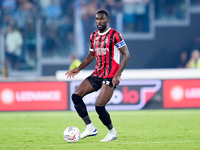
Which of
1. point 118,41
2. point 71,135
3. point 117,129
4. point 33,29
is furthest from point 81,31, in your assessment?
point 71,135

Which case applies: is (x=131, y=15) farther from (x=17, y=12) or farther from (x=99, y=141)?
(x=99, y=141)

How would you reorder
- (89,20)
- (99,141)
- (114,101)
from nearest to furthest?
1. (99,141)
2. (114,101)
3. (89,20)

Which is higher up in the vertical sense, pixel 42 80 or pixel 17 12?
pixel 17 12

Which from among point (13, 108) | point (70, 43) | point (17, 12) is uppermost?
point (17, 12)

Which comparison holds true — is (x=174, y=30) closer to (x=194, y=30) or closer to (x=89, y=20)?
(x=194, y=30)

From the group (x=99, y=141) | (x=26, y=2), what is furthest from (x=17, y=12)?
(x=99, y=141)

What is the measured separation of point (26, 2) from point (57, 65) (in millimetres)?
2827

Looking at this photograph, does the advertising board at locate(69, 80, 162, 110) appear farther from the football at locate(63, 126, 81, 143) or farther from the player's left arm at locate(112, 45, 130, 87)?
the player's left arm at locate(112, 45, 130, 87)

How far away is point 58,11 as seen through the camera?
19.0m

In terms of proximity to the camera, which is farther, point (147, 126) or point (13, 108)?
point (13, 108)

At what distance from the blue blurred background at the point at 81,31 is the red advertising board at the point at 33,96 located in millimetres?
4223

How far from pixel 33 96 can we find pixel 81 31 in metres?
5.41

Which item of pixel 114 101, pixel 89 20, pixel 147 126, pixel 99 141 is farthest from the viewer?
pixel 89 20

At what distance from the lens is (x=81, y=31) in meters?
18.5
